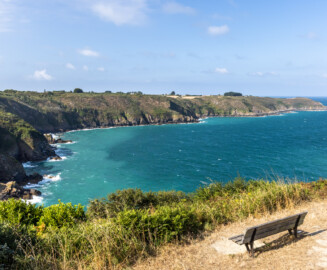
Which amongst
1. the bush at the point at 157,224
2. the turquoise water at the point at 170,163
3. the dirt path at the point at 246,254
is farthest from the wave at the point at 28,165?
the dirt path at the point at 246,254

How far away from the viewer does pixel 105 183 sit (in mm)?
41531

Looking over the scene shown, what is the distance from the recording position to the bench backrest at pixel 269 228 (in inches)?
239

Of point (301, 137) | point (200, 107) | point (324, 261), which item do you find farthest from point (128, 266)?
point (200, 107)

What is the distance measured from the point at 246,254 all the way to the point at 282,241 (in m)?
1.40

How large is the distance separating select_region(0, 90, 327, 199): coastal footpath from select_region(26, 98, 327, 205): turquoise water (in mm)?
5462

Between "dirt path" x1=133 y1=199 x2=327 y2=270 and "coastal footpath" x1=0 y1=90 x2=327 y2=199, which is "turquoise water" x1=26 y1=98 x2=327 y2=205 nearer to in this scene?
"coastal footpath" x1=0 y1=90 x2=327 y2=199

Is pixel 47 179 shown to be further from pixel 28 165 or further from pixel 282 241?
pixel 282 241

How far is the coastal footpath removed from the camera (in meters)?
51.4

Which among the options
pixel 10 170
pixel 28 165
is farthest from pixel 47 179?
pixel 28 165

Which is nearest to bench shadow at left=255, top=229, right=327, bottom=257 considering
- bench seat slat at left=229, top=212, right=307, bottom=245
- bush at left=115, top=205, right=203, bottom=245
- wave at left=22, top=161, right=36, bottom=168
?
bench seat slat at left=229, top=212, right=307, bottom=245

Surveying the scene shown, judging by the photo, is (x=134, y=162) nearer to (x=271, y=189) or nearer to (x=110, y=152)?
(x=110, y=152)

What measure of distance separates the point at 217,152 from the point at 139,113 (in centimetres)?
7891

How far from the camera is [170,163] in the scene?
178 feet

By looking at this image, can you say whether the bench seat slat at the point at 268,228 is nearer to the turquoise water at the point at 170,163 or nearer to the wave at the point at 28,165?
the turquoise water at the point at 170,163
